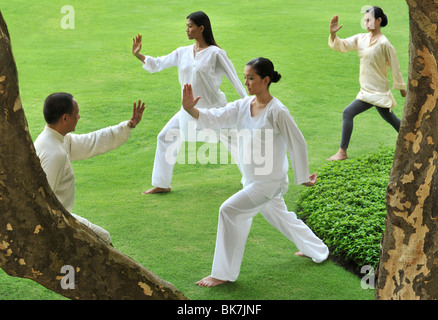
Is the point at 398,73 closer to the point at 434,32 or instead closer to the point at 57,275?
the point at 434,32

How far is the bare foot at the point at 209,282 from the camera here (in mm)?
4598

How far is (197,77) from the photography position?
238 inches

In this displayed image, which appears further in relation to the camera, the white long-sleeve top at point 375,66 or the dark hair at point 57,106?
the white long-sleeve top at point 375,66

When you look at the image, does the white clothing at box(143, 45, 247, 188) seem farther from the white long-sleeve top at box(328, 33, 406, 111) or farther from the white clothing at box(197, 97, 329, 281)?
the white long-sleeve top at box(328, 33, 406, 111)

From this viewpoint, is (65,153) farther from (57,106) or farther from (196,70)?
(196,70)

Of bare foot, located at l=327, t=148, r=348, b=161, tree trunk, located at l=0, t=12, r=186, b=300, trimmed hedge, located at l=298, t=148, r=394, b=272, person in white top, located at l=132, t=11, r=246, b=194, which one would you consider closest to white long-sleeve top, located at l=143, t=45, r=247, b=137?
person in white top, located at l=132, t=11, r=246, b=194

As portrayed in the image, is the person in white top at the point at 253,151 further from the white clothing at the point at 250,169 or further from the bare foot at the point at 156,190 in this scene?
the bare foot at the point at 156,190

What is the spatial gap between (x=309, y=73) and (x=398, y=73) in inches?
170

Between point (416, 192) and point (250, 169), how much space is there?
5.06 ft

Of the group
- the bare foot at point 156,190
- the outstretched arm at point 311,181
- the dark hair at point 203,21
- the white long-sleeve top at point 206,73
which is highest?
the dark hair at point 203,21

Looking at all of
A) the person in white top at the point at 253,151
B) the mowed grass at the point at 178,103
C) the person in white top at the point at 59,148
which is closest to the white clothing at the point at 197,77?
the mowed grass at the point at 178,103

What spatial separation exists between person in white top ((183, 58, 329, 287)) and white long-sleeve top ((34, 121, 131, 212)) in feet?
1.76

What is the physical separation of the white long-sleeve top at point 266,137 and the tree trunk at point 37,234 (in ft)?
5.18

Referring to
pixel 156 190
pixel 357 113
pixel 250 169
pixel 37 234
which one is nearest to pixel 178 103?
pixel 357 113
